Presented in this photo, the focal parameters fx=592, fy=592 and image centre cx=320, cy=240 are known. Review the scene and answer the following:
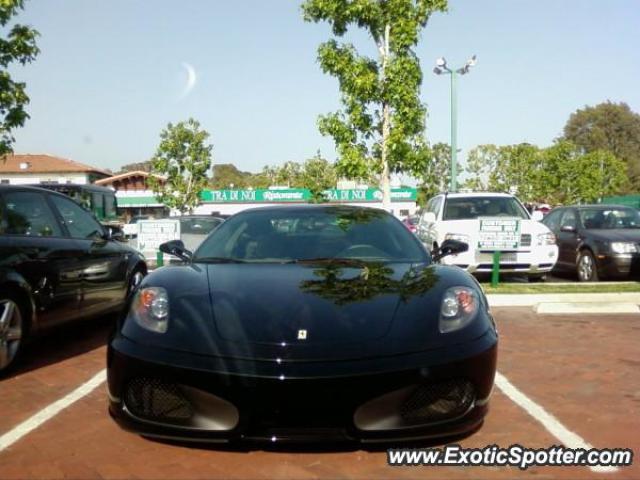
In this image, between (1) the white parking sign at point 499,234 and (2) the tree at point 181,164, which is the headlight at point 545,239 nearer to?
(1) the white parking sign at point 499,234

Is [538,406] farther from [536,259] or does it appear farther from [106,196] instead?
[106,196]

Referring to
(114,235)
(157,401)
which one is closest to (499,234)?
(114,235)

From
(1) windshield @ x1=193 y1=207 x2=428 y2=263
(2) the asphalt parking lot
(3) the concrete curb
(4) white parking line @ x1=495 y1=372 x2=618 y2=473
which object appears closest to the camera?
(2) the asphalt parking lot

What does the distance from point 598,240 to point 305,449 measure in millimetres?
8563

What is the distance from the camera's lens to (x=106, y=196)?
26391mm

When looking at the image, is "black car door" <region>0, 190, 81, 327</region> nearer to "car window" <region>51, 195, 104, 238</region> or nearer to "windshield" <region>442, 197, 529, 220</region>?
"car window" <region>51, 195, 104, 238</region>

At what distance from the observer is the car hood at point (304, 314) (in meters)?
2.61

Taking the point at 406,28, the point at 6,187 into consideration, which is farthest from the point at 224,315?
the point at 406,28

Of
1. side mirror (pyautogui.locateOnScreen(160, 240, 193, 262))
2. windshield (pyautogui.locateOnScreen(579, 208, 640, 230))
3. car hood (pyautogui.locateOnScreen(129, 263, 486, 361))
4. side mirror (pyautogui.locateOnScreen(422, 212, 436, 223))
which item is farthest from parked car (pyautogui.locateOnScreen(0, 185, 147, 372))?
windshield (pyautogui.locateOnScreen(579, 208, 640, 230))

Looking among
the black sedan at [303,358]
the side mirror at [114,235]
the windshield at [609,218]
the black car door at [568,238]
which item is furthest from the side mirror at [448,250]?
the windshield at [609,218]

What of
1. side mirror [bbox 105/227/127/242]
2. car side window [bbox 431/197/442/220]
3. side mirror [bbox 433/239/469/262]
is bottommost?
side mirror [bbox 433/239/469/262]

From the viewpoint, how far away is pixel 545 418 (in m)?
3.44

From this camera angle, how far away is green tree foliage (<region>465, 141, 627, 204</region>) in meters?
41.0

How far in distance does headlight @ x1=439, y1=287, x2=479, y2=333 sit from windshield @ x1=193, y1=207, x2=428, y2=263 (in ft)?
2.44
